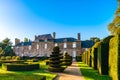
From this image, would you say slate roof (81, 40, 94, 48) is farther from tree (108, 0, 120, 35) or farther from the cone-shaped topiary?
the cone-shaped topiary

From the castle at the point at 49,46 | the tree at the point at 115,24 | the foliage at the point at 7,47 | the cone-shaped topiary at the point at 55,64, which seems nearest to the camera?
the cone-shaped topiary at the point at 55,64

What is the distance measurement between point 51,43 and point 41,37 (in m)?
5.54

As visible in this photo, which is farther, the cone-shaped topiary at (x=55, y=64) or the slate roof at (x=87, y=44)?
the slate roof at (x=87, y=44)

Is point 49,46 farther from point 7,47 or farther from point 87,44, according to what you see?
point 7,47

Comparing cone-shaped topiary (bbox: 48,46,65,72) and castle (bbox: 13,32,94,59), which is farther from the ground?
castle (bbox: 13,32,94,59)

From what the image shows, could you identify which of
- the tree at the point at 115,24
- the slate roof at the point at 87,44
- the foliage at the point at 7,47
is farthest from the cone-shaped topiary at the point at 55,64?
the slate roof at the point at 87,44

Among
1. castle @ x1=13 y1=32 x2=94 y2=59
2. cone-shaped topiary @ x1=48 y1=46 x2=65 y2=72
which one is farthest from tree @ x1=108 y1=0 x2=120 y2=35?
castle @ x1=13 y1=32 x2=94 y2=59

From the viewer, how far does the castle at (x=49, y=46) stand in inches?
3095

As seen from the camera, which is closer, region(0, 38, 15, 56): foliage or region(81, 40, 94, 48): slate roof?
region(0, 38, 15, 56): foliage

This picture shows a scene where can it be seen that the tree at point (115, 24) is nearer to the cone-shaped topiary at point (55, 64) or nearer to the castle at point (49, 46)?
the cone-shaped topiary at point (55, 64)

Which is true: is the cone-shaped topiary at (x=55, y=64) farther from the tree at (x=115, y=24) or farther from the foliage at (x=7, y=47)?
the foliage at (x=7, y=47)

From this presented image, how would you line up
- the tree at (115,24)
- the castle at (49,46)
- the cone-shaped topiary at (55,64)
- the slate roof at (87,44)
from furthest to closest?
the castle at (49,46) → the slate roof at (87,44) → the tree at (115,24) → the cone-shaped topiary at (55,64)

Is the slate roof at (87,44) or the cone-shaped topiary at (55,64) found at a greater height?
the slate roof at (87,44)

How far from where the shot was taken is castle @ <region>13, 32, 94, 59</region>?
78.6 meters
